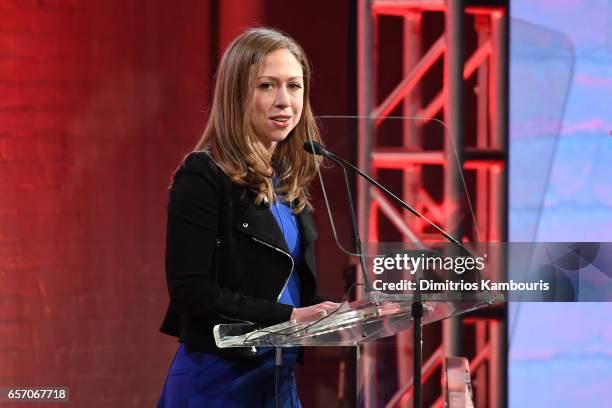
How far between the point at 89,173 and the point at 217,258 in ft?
5.74

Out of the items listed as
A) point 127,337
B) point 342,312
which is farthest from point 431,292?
point 127,337

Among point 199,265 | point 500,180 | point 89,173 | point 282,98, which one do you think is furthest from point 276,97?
point 89,173

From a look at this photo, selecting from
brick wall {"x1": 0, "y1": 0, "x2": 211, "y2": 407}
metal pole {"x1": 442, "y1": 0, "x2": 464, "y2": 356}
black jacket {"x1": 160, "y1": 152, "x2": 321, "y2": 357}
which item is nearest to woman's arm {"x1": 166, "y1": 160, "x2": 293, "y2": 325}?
black jacket {"x1": 160, "y1": 152, "x2": 321, "y2": 357}

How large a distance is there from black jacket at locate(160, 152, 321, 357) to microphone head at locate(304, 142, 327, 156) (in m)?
0.26

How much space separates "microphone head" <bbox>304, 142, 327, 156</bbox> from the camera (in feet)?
5.40

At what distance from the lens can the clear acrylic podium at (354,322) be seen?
161 centimetres

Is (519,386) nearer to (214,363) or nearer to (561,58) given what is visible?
(561,58)

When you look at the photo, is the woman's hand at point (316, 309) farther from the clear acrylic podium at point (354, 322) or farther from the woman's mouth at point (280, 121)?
the woman's mouth at point (280, 121)

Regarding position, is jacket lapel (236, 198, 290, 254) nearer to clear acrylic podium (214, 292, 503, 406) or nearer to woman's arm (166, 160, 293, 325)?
woman's arm (166, 160, 293, 325)

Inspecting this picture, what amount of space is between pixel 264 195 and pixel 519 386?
1.80 m

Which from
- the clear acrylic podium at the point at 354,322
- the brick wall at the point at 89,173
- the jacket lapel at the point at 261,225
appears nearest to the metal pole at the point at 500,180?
the clear acrylic podium at the point at 354,322

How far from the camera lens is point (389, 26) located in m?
3.42

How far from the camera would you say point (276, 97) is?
1.93m

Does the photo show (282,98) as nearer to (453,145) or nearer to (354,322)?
(453,145)
